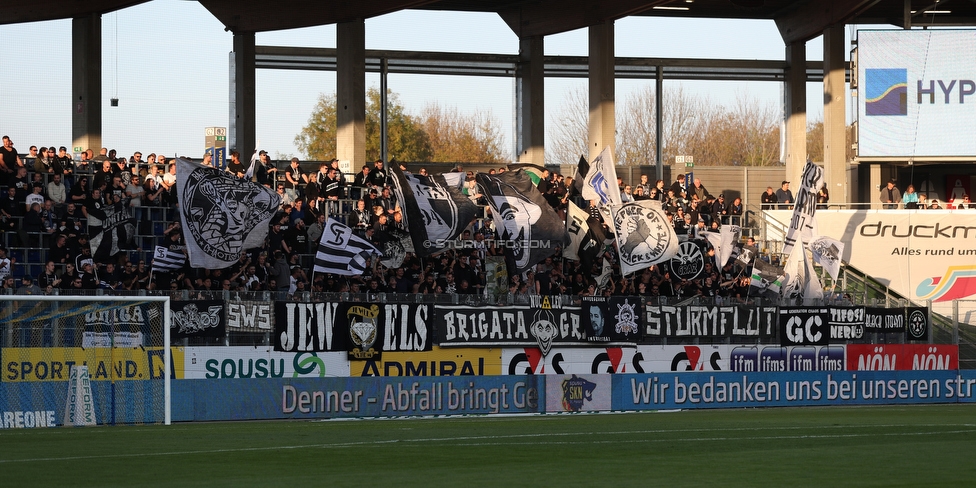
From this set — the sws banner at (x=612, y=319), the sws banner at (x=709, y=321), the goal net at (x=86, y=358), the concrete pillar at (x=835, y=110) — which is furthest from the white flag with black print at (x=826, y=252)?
the goal net at (x=86, y=358)

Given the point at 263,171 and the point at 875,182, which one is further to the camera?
the point at 875,182

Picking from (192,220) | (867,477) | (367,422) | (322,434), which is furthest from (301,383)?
(867,477)

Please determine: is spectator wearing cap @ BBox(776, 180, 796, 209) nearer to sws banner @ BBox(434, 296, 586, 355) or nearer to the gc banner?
the gc banner

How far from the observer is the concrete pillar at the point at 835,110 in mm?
44250

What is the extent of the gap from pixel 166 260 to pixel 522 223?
810cm

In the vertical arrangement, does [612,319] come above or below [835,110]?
below

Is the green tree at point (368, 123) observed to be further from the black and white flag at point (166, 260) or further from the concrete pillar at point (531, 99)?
the black and white flag at point (166, 260)

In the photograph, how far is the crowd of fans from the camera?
2555cm

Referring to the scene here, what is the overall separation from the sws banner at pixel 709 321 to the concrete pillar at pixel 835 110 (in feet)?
49.1

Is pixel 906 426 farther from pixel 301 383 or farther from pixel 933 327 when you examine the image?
pixel 933 327

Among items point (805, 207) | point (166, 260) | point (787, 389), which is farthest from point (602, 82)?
point (166, 260)

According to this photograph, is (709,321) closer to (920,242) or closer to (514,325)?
(514,325)

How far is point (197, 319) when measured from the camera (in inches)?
969

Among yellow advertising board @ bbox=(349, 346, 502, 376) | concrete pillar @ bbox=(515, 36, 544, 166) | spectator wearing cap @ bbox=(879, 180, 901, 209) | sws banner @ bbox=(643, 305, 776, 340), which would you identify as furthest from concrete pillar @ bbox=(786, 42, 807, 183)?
yellow advertising board @ bbox=(349, 346, 502, 376)
